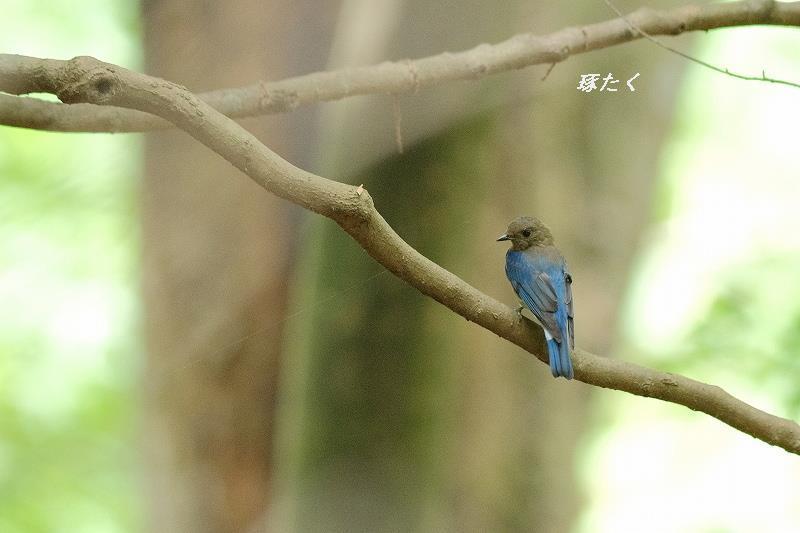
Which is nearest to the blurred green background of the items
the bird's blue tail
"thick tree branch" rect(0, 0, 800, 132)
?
"thick tree branch" rect(0, 0, 800, 132)

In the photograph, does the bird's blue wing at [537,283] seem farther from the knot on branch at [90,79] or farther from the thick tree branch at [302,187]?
the knot on branch at [90,79]

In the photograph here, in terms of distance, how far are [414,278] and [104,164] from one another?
145 cm

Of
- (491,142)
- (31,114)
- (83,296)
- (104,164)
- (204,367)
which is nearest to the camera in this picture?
(31,114)

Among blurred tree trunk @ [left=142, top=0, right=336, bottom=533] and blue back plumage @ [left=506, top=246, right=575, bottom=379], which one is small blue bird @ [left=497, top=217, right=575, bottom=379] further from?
blurred tree trunk @ [left=142, top=0, right=336, bottom=533]

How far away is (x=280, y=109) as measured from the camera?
192 centimetres

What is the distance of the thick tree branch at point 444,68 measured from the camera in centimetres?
182

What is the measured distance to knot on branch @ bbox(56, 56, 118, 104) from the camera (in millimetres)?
1230

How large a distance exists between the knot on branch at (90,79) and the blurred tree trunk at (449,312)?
1.02 metres

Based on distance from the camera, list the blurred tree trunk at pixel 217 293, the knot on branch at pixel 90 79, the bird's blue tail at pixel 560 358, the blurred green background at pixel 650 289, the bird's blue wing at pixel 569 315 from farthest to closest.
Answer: the blurred tree trunk at pixel 217 293
the blurred green background at pixel 650 289
the bird's blue wing at pixel 569 315
the bird's blue tail at pixel 560 358
the knot on branch at pixel 90 79

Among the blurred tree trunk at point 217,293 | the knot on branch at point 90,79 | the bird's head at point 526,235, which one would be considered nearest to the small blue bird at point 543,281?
the bird's head at point 526,235

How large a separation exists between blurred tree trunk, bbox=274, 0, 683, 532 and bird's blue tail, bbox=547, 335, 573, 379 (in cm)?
74

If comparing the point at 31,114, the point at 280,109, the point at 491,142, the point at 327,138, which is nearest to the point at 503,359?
the point at 491,142

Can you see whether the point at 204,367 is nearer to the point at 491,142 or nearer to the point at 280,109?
the point at 491,142

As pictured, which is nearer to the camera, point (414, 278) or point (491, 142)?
point (414, 278)
